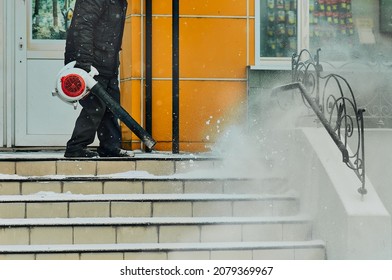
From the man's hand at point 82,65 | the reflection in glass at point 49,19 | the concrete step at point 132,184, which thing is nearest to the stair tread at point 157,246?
the concrete step at point 132,184

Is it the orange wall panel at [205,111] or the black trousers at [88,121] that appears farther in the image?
the orange wall panel at [205,111]

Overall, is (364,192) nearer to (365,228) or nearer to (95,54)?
(365,228)

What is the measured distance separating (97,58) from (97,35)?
0.77ft

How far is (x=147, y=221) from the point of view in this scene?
7.44 m

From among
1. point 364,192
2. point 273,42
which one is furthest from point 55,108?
point 364,192

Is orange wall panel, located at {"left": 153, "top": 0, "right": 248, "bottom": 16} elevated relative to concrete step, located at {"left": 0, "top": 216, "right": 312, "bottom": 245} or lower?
elevated

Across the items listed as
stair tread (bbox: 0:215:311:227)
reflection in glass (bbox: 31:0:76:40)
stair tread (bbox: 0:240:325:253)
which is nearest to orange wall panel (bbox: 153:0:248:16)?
reflection in glass (bbox: 31:0:76:40)

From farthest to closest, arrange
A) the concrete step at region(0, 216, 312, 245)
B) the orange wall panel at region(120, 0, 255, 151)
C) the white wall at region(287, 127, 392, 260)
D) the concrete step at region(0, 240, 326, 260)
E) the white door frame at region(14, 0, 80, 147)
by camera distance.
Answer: the white door frame at region(14, 0, 80, 147) < the orange wall panel at region(120, 0, 255, 151) < the concrete step at region(0, 216, 312, 245) < the concrete step at region(0, 240, 326, 260) < the white wall at region(287, 127, 392, 260)

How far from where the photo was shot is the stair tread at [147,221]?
7340 mm

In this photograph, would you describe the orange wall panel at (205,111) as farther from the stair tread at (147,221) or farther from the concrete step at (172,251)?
the concrete step at (172,251)

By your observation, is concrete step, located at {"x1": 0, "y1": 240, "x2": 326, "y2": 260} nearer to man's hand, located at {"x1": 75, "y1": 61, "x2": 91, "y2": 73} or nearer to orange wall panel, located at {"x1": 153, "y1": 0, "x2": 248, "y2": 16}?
man's hand, located at {"x1": 75, "y1": 61, "x2": 91, "y2": 73}

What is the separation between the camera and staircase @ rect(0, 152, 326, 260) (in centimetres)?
718

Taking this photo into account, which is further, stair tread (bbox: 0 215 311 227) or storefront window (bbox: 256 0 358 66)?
storefront window (bbox: 256 0 358 66)

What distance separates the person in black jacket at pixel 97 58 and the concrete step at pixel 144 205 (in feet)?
3.02
